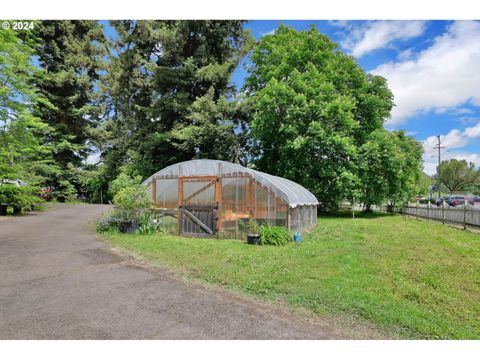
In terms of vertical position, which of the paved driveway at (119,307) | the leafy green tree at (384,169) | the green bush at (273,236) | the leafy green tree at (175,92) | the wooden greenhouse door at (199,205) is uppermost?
the leafy green tree at (175,92)

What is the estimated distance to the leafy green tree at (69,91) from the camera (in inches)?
1066

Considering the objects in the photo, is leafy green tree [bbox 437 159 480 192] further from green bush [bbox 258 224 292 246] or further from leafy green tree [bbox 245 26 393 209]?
green bush [bbox 258 224 292 246]

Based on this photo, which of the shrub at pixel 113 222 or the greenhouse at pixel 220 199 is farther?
the shrub at pixel 113 222

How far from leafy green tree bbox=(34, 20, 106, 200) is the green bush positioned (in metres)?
23.4

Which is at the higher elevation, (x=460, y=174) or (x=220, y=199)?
(x=460, y=174)

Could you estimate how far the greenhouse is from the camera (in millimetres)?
11031

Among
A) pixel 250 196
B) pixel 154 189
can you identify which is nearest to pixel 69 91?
pixel 154 189

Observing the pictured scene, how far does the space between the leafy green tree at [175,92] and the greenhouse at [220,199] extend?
9494 millimetres

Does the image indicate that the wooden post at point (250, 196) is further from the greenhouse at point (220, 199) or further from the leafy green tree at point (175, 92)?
the leafy green tree at point (175, 92)

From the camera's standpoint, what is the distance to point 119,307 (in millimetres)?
4516

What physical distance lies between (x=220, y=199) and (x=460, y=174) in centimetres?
7406

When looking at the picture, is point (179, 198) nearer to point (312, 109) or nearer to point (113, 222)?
point (113, 222)

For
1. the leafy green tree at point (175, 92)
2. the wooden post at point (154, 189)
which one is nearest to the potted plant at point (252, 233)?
the wooden post at point (154, 189)

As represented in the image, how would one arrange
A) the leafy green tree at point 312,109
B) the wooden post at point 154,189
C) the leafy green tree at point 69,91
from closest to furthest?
the wooden post at point 154,189 < the leafy green tree at point 312,109 < the leafy green tree at point 69,91
